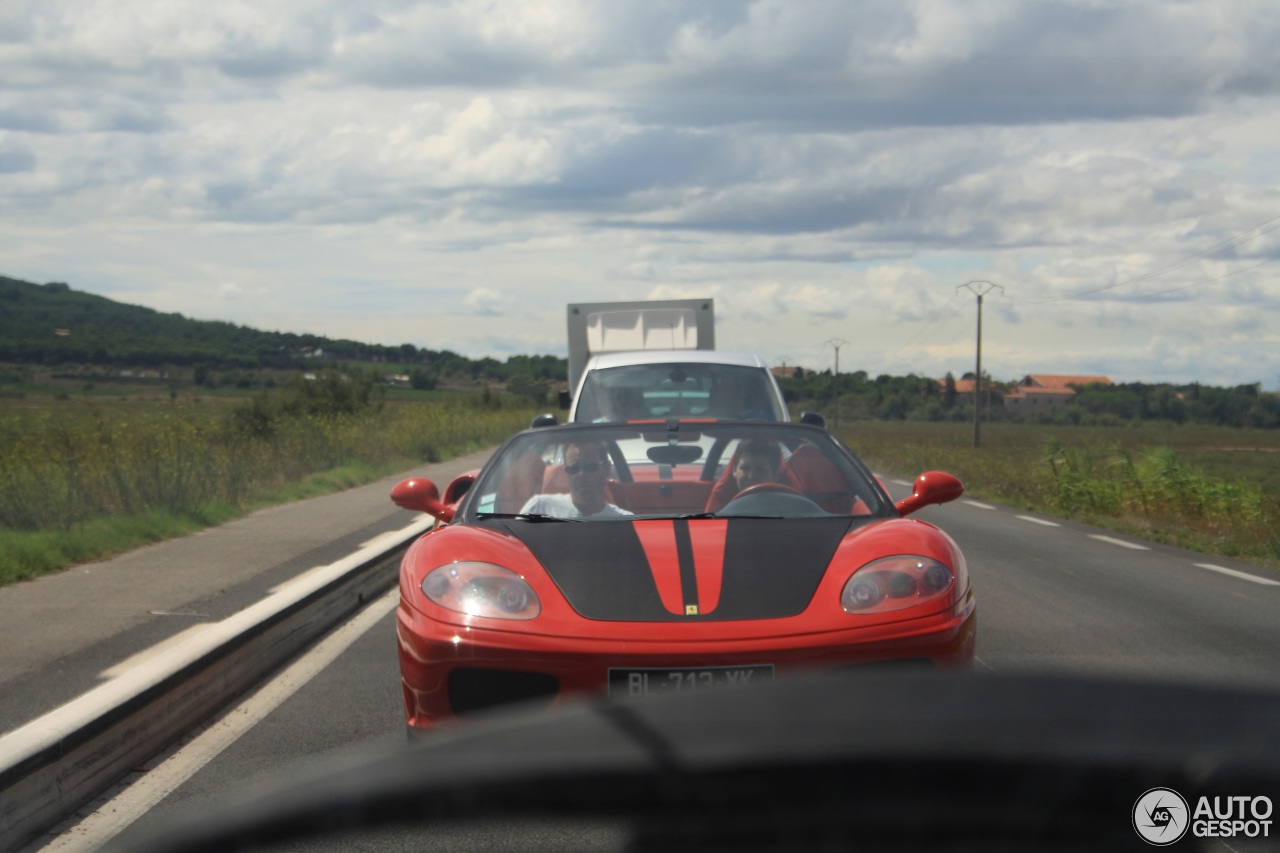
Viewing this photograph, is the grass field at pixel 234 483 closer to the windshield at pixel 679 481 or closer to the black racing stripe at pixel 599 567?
the windshield at pixel 679 481

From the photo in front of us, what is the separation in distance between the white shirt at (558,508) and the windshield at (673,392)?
17.9 ft

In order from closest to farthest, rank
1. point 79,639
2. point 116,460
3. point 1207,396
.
Answer: point 79,639 → point 116,460 → point 1207,396

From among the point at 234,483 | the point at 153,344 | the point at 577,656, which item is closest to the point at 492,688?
the point at 577,656

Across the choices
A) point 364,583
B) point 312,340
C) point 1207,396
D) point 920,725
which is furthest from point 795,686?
point 1207,396

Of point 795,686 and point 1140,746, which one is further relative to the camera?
point 795,686

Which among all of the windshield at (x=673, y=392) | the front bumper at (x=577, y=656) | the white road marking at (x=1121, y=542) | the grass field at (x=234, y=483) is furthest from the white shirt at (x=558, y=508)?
the white road marking at (x=1121, y=542)

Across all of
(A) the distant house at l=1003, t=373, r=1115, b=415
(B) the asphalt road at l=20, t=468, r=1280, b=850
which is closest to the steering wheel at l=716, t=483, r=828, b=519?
(B) the asphalt road at l=20, t=468, r=1280, b=850

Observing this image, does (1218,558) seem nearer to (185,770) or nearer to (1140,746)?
(185,770)

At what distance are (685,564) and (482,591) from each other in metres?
0.74

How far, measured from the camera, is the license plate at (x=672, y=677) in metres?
3.94

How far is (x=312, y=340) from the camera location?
243ft

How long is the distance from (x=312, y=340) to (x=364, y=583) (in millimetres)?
68203

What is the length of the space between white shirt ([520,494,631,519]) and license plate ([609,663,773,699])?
1.37 meters

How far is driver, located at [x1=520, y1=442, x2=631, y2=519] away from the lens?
545cm
